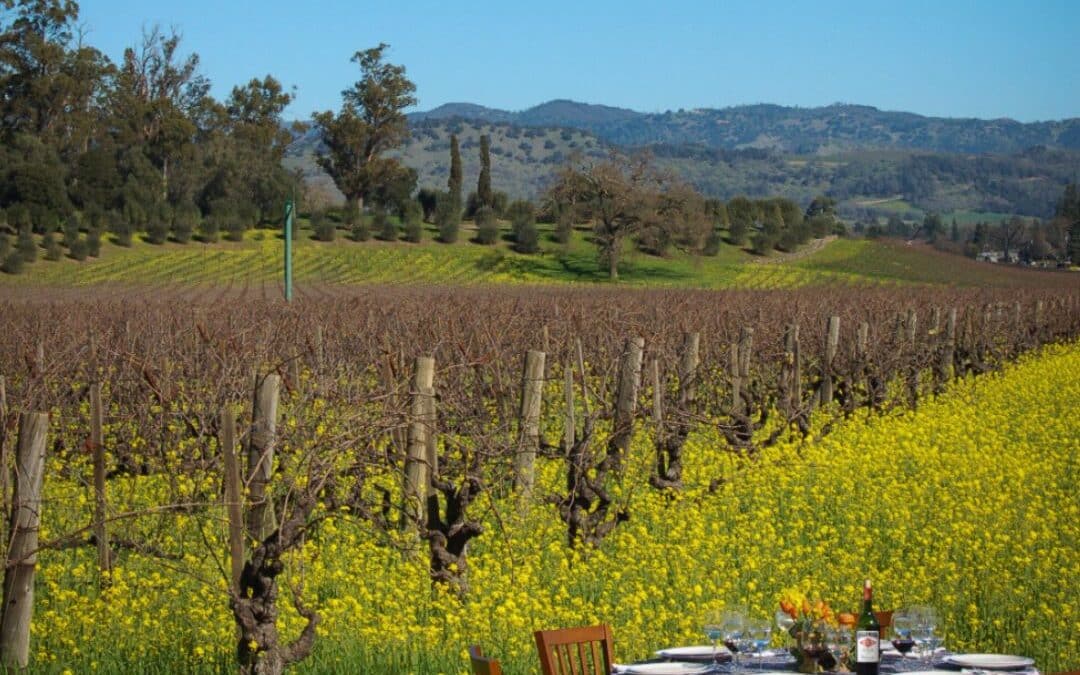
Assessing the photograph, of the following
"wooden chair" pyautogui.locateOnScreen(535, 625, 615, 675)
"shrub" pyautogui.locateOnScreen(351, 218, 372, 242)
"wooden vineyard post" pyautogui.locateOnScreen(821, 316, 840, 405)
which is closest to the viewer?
"wooden chair" pyautogui.locateOnScreen(535, 625, 615, 675)

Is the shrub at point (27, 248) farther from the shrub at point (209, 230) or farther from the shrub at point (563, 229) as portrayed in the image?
the shrub at point (563, 229)

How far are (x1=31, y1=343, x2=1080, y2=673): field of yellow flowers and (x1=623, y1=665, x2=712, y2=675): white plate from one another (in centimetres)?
187

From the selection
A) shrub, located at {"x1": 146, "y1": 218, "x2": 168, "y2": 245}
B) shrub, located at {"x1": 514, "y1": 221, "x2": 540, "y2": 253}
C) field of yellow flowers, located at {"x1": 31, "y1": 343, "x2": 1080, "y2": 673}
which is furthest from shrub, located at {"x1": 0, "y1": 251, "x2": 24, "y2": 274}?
field of yellow flowers, located at {"x1": 31, "y1": 343, "x2": 1080, "y2": 673}

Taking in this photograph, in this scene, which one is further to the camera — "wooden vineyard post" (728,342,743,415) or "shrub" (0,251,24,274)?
"shrub" (0,251,24,274)

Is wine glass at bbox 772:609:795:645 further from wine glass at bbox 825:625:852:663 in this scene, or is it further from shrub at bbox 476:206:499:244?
shrub at bbox 476:206:499:244

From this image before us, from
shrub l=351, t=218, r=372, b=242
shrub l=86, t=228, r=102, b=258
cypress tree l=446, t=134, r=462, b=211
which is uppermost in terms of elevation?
cypress tree l=446, t=134, r=462, b=211

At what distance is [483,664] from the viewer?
566 centimetres

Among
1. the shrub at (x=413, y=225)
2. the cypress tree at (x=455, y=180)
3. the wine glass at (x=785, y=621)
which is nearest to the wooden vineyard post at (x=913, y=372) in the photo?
the wine glass at (x=785, y=621)

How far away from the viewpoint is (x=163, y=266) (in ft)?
212

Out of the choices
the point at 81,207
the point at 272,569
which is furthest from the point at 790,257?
the point at 272,569

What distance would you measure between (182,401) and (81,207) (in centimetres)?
6606

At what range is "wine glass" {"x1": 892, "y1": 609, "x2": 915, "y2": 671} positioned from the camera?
6.62 m

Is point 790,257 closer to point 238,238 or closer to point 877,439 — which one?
point 238,238

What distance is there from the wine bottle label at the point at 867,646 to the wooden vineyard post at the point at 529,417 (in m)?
6.32
